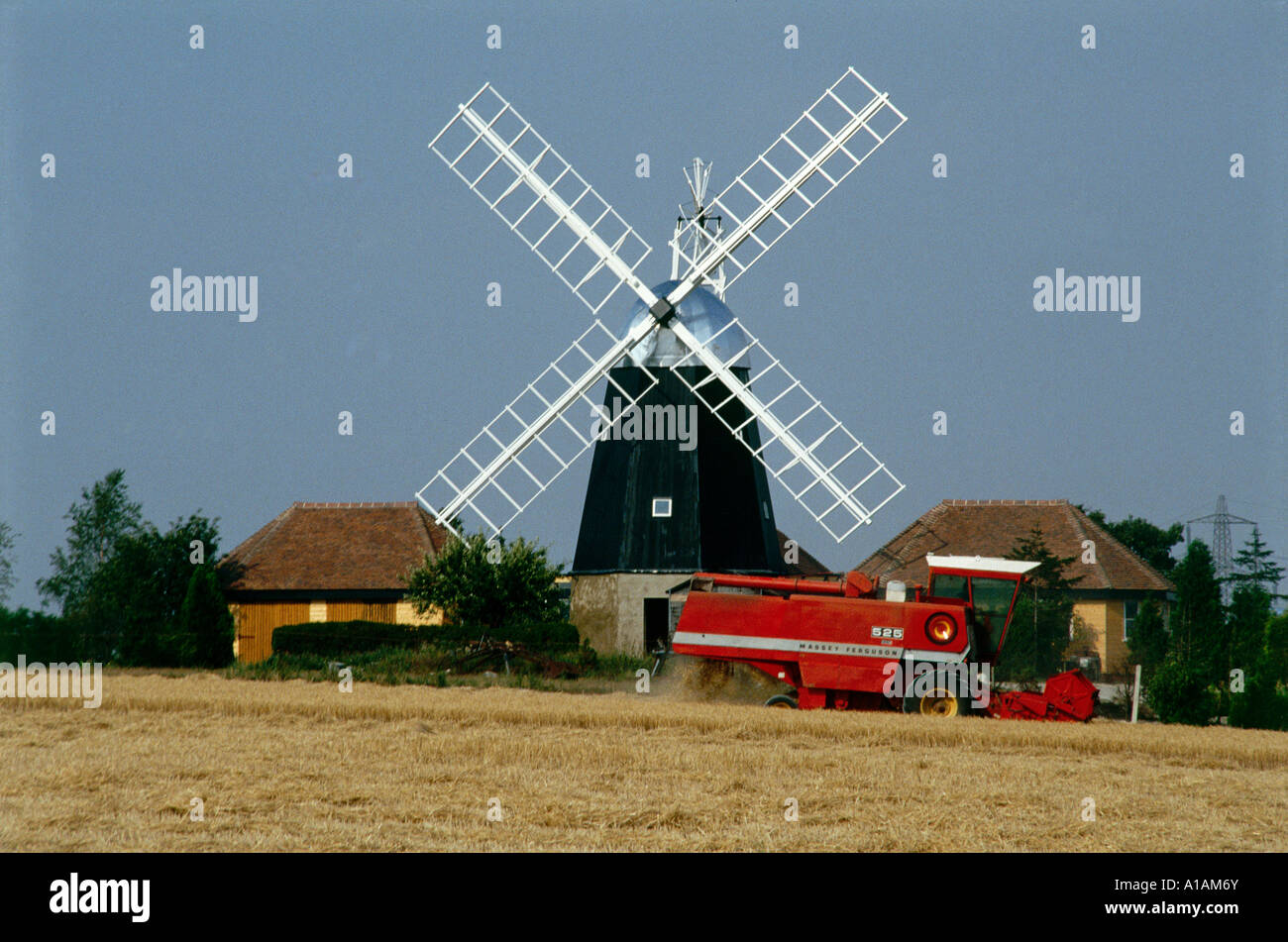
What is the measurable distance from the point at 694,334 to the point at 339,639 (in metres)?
9.67

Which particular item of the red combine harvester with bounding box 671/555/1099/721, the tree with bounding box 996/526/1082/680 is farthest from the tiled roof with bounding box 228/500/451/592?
the red combine harvester with bounding box 671/555/1099/721

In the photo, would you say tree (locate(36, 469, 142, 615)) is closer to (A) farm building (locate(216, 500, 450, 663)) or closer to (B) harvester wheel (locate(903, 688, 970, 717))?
(A) farm building (locate(216, 500, 450, 663))

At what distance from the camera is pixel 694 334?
2944cm

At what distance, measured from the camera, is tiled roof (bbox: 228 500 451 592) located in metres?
38.3

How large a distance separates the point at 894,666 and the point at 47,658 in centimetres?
1907

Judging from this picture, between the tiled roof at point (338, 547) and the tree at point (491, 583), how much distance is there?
4.31 m

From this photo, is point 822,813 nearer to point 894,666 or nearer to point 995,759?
point 995,759

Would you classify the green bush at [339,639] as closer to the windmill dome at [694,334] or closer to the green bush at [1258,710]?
the windmill dome at [694,334]

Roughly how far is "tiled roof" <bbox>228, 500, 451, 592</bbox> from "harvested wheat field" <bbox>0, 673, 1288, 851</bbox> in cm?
1811

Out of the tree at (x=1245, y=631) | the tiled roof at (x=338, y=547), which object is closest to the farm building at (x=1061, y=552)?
the tree at (x=1245, y=631)

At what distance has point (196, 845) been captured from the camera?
9758 millimetres

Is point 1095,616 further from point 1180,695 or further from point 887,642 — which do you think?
point 887,642

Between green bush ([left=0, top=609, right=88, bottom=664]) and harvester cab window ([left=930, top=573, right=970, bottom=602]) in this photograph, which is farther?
green bush ([left=0, top=609, right=88, bottom=664])
